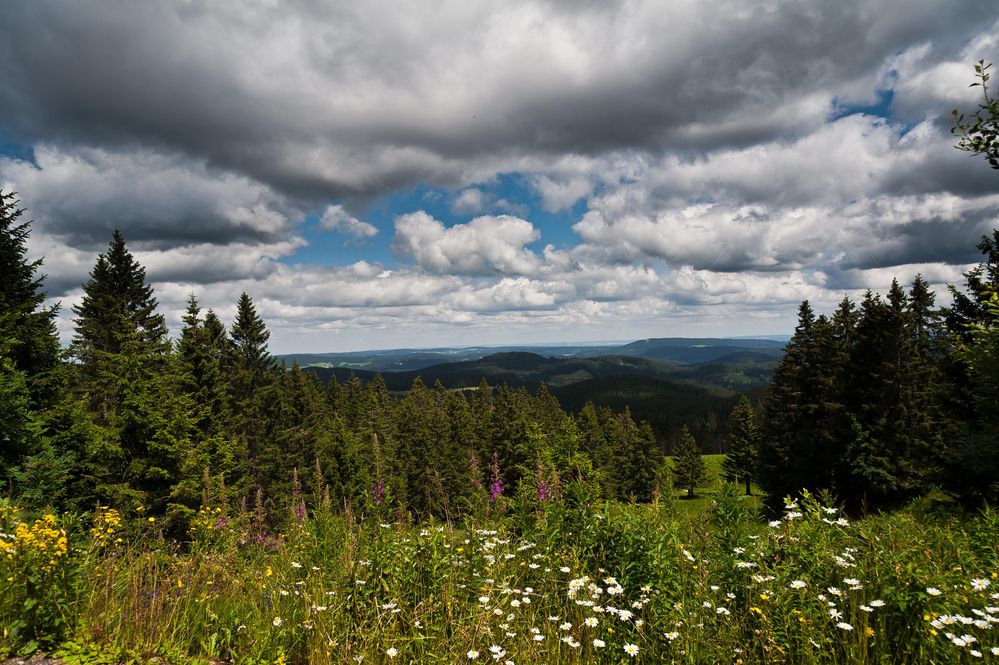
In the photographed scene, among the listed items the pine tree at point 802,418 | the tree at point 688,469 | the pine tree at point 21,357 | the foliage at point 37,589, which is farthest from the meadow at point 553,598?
the tree at point 688,469

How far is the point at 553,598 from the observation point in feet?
15.2

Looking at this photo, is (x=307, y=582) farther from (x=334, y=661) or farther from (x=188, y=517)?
(x=188, y=517)

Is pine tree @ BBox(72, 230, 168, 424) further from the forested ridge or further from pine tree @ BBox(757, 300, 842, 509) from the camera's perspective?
pine tree @ BBox(757, 300, 842, 509)

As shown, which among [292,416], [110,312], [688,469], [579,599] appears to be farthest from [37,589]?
[688,469]

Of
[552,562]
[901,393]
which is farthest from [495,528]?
[901,393]

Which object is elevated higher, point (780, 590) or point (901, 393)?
point (780, 590)

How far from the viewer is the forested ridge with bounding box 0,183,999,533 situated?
435 inches

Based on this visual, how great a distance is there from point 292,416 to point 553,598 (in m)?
36.0

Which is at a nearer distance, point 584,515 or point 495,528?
point 584,515

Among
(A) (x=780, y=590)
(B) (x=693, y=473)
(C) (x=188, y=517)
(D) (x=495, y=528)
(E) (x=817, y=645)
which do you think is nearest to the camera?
(E) (x=817, y=645)

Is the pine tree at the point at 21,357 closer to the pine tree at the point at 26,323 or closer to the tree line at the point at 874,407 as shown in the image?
the pine tree at the point at 26,323

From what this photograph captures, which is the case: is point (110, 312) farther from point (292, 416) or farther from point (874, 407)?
point (874, 407)

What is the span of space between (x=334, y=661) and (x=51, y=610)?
7.67 ft

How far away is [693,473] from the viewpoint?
6644 cm
